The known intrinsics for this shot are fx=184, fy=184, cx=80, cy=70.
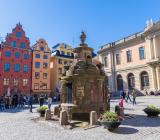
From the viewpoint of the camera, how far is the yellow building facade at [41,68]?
45344 millimetres

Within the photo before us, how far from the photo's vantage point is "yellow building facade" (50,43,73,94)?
4922 centimetres

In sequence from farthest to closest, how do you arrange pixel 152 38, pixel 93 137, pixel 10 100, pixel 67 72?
pixel 152 38 → pixel 10 100 → pixel 67 72 → pixel 93 137

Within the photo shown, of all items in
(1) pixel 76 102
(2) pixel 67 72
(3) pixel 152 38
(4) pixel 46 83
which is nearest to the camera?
(1) pixel 76 102

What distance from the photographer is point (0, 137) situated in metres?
8.60

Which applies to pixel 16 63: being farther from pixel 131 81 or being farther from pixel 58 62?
pixel 131 81

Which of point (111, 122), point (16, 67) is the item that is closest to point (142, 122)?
point (111, 122)

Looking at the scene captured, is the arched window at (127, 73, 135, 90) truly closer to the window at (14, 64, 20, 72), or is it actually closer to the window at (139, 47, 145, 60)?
the window at (139, 47, 145, 60)

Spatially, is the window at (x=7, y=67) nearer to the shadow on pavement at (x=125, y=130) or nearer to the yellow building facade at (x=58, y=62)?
the yellow building facade at (x=58, y=62)

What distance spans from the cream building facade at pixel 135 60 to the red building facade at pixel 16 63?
19604mm

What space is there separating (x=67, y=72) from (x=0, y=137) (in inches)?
269

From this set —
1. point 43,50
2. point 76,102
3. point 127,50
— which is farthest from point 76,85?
point 43,50

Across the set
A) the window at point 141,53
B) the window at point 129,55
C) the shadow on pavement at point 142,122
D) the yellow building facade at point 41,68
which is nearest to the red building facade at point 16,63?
the yellow building facade at point 41,68

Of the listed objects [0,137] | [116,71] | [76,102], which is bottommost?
[0,137]

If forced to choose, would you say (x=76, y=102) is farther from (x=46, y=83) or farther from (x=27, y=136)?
(x=46, y=83)
